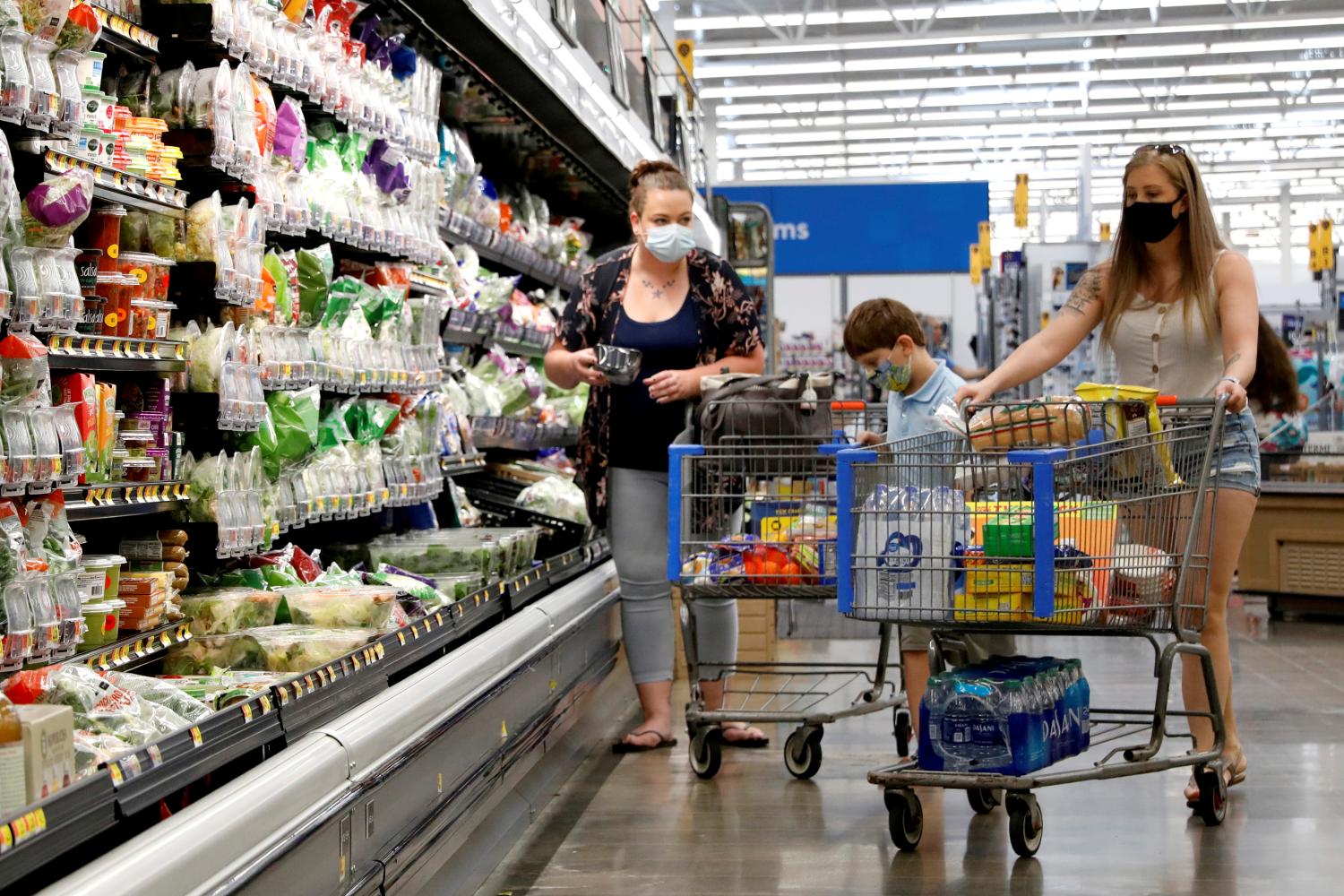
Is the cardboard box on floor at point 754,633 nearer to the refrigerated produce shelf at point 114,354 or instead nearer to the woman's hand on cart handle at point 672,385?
the woman's hand on cart handle at point 672,385

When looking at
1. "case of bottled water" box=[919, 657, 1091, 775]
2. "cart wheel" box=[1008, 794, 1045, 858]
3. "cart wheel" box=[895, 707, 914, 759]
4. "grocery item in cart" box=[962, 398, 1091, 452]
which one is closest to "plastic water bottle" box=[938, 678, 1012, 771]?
"case of bottled water" box=[919, 657, 1091, 775]

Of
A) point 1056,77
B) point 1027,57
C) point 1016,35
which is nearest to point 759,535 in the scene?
point 1016,35

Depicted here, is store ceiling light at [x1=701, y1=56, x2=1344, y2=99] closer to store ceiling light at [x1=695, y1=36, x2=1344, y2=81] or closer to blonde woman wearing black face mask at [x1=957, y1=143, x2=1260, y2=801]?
store ceiling light at [x1=695, y1=36, x2=1344, y2=81]

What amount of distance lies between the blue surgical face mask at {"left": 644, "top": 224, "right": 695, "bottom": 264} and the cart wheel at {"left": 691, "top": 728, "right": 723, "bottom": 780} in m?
1.35

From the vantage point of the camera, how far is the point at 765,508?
3834mm

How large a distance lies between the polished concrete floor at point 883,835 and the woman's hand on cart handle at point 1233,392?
98cm

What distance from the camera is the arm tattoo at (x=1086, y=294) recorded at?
3850 millimetres

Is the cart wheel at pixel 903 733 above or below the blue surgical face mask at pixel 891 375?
below

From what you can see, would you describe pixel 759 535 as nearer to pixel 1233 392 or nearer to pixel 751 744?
pixel 751 744

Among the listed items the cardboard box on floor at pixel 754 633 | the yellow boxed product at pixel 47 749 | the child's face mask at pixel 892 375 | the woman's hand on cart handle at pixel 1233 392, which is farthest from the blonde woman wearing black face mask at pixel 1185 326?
the cardboard box on floor at pixel 754 633

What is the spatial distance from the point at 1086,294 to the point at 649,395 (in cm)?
129

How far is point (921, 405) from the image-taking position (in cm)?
399

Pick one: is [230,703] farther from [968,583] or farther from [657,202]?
[657,202]

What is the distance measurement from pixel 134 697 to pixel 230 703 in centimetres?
24
